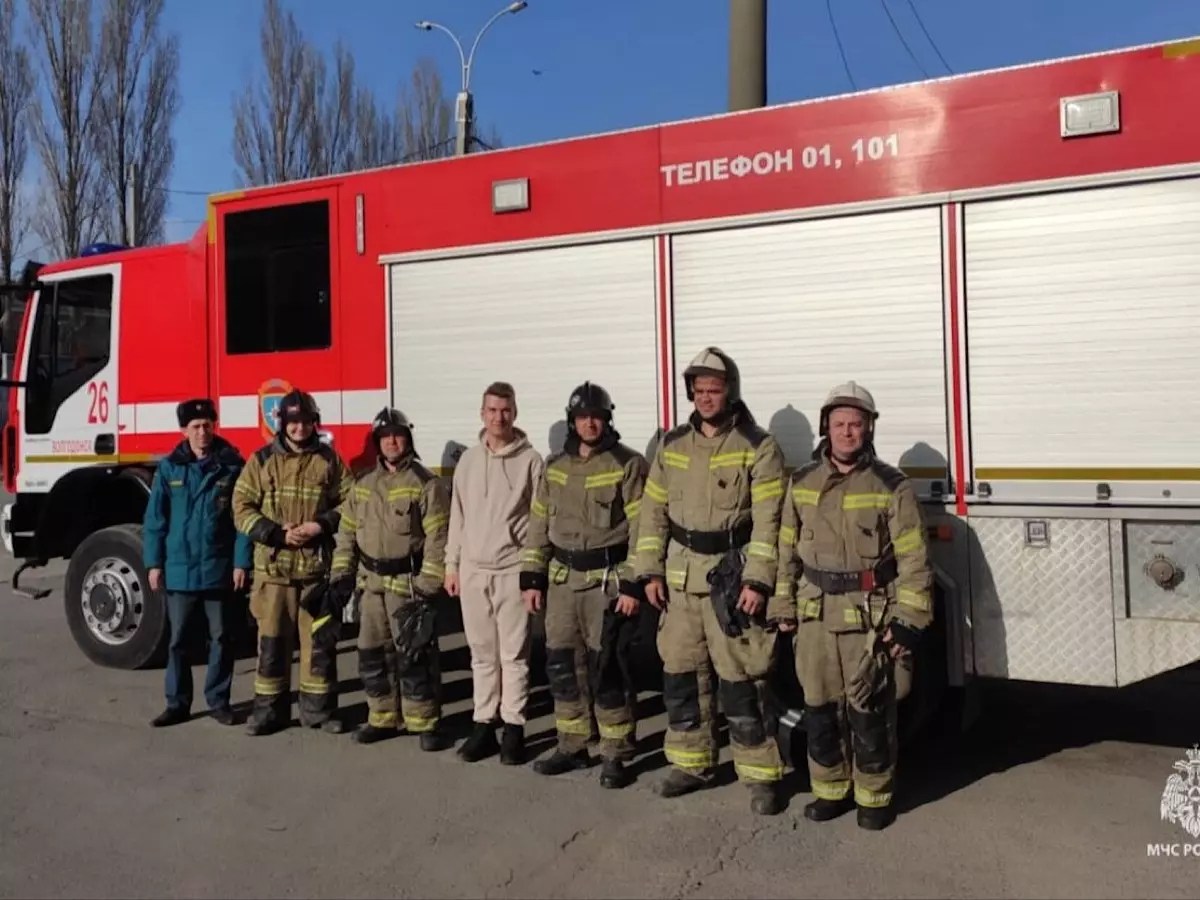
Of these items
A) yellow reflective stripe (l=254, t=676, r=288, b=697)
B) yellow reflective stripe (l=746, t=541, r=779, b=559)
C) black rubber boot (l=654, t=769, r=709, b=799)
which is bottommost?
black rubber boot (l=654, t=769, r=709, b=799)

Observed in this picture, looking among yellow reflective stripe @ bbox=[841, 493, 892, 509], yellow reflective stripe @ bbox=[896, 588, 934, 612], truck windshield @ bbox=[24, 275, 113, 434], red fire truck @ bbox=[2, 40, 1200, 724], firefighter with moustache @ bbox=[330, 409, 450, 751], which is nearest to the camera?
yellow reflective stripe @ bbox=[896, 588, 934, 612]

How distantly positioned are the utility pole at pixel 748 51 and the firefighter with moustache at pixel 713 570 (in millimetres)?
4841

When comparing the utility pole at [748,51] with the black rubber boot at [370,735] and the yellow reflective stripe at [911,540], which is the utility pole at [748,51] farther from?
the black rubber boot at [370,735]

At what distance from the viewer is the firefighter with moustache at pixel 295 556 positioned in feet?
17.5

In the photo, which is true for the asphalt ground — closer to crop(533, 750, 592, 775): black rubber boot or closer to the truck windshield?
crop(533, 750, 592, 775): black rubber boot

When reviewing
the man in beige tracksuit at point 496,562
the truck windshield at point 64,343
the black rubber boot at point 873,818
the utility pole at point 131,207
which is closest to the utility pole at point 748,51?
the man in beige tracksuit at point 496,562

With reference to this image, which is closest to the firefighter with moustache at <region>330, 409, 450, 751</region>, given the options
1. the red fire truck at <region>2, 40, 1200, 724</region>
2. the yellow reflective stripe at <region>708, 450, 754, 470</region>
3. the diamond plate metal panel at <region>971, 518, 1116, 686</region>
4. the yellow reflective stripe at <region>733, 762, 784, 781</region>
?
the red fire truck at <region>2, 40, 1200, 724</region>

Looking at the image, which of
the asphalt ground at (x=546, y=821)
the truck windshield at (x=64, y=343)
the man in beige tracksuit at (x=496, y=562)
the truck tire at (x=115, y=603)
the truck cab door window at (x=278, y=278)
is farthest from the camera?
the truck windshield at (x=64, y=343)

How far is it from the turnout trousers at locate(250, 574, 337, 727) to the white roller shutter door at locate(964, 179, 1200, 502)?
337 cm

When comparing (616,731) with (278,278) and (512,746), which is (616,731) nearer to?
(512,746)

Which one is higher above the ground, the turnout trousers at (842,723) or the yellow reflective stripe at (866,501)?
the yellow reflective stripe at (866,501)

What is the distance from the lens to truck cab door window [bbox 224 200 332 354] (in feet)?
19.6

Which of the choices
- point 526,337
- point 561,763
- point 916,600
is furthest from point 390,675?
point 916,600

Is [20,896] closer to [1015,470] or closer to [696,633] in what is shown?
[696,633]
